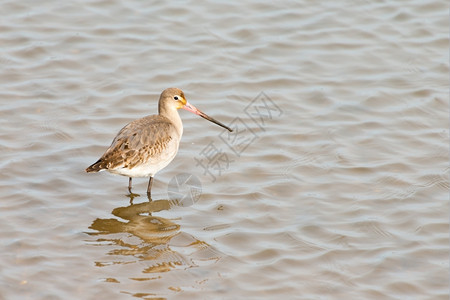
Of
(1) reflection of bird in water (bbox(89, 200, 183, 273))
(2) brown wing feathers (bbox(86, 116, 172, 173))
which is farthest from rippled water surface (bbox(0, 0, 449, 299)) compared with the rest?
(2) brown wing feathers (bbox(86, 116, 172, 173))

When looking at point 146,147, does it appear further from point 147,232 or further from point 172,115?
point 147,232

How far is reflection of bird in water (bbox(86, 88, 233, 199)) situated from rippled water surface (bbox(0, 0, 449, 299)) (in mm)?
347

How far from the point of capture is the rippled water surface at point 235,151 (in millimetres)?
6754

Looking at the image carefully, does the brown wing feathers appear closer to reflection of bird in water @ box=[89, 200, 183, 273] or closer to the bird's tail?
the bird's tail

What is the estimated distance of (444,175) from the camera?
8.33 metres

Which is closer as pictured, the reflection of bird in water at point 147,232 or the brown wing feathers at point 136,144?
the reflection of bird in water at point 147,232

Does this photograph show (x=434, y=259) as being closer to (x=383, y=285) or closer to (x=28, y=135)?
(x=383, y=285)

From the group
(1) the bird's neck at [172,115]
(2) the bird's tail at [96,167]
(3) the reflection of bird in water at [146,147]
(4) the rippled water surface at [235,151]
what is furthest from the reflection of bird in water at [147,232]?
(1) the bird's neck at [172,115]

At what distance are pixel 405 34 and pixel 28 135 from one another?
5118mm

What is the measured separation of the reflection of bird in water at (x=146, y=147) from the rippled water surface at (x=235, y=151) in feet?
1.14

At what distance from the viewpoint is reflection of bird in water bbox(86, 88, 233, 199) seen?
767cm

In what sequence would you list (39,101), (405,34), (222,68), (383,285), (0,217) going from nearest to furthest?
(383,285) → (0,217) → (39,101) → (222,68) → (405,34)

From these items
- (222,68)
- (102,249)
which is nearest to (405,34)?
(222,68)

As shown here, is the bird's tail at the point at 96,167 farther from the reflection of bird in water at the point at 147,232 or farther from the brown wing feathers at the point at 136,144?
the reflection of bird in water at the point at 147,232
